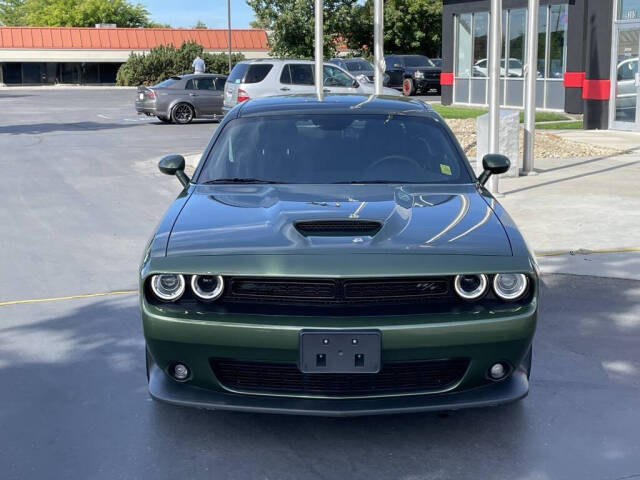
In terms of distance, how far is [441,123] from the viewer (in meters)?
6.00

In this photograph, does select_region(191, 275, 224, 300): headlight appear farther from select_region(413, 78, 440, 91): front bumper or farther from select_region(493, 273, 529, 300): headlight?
select_region(413, 78, 440, 91): front bumper

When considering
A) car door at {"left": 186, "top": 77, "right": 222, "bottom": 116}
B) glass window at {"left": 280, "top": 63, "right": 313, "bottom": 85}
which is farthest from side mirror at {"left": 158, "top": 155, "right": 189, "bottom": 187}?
car door at {"left": 186, "top": 77, "right": 222, "bottom": 116}

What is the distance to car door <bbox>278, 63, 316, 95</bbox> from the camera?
2384 cm

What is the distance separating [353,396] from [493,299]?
31.6 inches

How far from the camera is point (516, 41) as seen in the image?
1067 inches

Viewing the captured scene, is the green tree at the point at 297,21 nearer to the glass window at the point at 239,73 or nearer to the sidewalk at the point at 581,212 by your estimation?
the glass window at the point at 239,73

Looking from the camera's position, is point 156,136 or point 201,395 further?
point 156,136

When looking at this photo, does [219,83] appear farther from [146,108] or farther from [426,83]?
[426,83]

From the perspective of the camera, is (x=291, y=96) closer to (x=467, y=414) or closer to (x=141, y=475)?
(x=467, y=414)

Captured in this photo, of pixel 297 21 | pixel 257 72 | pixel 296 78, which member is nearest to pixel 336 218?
pixel 257 72

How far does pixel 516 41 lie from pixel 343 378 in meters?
24.7

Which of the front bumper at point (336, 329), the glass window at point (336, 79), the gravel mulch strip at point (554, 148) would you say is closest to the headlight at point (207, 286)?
the front bumper at point (336, 329)

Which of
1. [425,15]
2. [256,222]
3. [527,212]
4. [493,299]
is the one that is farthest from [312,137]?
[425,15]

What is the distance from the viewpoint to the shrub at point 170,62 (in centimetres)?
5591
